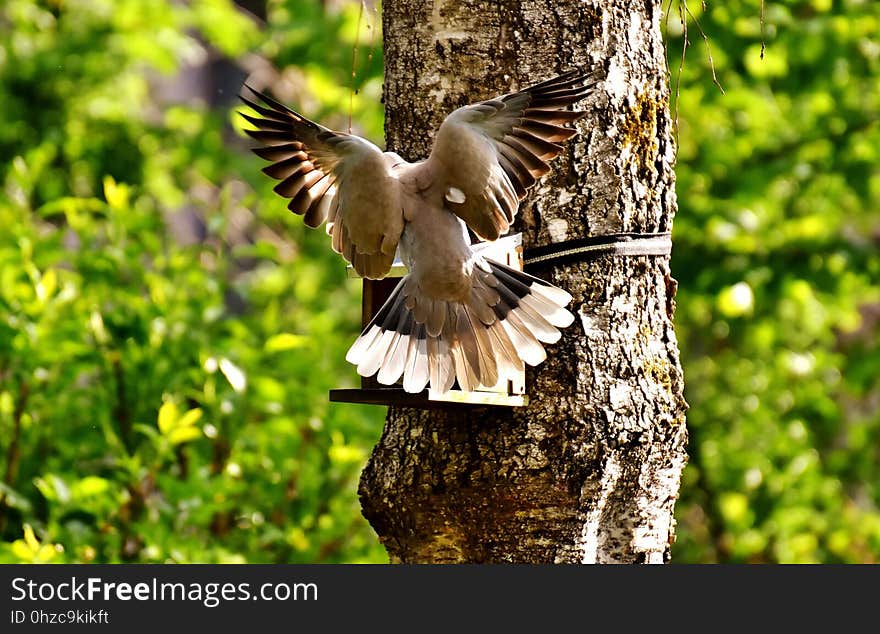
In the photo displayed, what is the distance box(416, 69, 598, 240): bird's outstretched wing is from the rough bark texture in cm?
22

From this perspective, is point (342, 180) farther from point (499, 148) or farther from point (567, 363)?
point (567, 363)

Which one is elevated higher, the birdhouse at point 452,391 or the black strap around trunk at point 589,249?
the black strap around trunk at point 589,249

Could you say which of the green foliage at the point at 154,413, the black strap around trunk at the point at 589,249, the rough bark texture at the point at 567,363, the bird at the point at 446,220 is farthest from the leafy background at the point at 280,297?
the black strap around trunk at the point at 589,249

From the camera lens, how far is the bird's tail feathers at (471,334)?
2.24 meters

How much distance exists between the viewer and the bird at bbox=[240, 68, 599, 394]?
2.21m

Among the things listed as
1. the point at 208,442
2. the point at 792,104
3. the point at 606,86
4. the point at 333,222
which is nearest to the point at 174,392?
the point at 208,442

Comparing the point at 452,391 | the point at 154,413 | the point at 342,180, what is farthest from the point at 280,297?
the point at 452,391

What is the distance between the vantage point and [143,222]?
149 inches

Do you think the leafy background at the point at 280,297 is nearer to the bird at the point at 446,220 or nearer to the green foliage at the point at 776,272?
the green foliage at the point at 776,272

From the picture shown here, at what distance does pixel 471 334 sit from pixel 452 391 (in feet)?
0.45

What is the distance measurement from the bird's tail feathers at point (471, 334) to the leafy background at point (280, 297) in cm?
65

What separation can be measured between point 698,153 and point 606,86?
3426 mm

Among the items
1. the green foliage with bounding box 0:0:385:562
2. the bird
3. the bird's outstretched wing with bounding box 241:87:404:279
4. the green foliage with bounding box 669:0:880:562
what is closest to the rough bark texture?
the bird

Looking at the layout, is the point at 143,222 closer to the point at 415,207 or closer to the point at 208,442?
the point at 208,442
